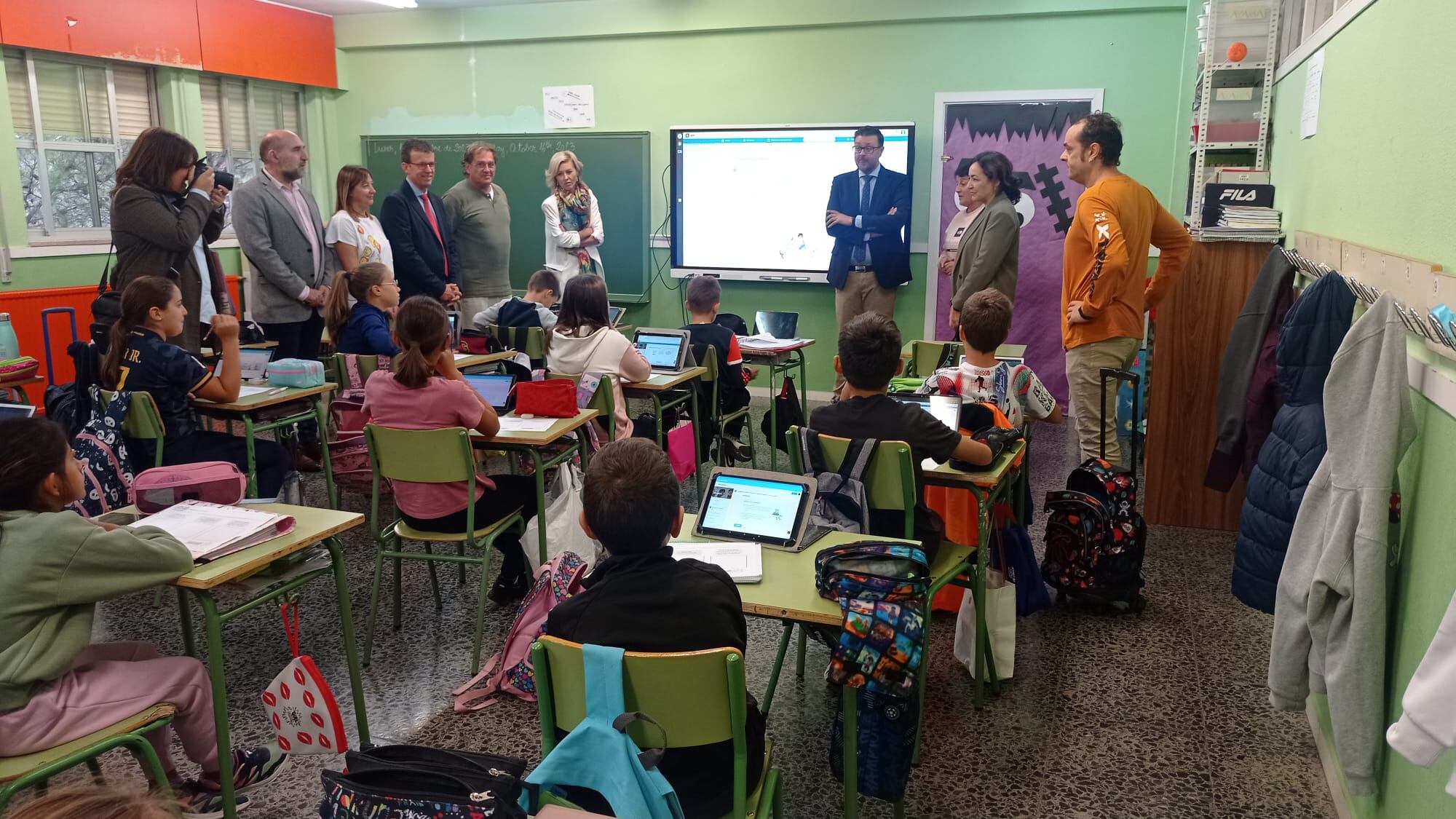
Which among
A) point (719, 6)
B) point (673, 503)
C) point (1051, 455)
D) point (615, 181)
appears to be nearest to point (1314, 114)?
point (1051, 455)

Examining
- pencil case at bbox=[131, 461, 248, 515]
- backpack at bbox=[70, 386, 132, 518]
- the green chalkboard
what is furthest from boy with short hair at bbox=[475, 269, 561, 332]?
pencil case at bbox=[131, 461, 248, 515]

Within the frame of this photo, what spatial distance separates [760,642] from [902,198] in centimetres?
413

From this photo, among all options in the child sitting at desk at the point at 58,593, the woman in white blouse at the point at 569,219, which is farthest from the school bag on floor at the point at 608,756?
the woman in white blouse at the point at 569,219

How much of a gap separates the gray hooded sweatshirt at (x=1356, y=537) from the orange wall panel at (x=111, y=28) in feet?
23.1

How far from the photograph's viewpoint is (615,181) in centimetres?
744

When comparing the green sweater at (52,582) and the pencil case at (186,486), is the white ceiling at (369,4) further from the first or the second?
the green sweater at (52,582)

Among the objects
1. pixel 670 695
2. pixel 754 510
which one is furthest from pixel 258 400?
pixel 670 695

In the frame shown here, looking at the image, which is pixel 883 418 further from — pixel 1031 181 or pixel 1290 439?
pixel 1031 181

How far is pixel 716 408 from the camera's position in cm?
489

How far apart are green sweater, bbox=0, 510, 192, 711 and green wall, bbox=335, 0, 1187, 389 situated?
18.4 feet

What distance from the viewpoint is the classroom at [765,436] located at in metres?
1.80

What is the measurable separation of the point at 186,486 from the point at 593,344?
2014 millimetres

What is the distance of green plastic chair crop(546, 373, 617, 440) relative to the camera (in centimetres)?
395

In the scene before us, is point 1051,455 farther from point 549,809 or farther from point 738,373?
point 549,809
